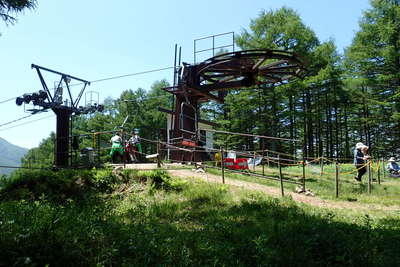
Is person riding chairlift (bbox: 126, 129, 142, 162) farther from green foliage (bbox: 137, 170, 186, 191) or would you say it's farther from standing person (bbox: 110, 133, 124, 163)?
green foliage (bbox: 137, 170, 186, 191)

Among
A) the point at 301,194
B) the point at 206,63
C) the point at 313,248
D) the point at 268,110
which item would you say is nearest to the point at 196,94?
the point at 206,63

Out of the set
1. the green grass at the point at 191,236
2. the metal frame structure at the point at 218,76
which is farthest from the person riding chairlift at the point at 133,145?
A: the green grass at the point at 191,236

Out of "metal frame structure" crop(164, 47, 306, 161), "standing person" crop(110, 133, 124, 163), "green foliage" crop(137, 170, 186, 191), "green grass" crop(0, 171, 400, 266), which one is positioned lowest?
"green grass" crop(0, 171, 400, 266)

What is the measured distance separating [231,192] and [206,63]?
6.75 meters

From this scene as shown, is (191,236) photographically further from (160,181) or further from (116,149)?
(116,149)

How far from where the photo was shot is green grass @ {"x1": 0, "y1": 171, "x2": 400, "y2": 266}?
11.9ft

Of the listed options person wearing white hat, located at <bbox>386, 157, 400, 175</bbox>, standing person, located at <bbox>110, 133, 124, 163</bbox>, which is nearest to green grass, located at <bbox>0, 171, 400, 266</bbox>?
standing person, located at <bbox>110, 133, 124, 163</bbox>

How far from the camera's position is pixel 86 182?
8602 mm

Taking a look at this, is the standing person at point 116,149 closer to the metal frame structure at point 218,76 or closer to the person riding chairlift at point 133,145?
the person riding chairlift at point 133,145

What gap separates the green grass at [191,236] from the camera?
11.9 ft

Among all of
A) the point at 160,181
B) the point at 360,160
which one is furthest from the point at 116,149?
the point at 360,160

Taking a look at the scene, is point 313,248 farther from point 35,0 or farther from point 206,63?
point 206,63

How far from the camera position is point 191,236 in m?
4.71

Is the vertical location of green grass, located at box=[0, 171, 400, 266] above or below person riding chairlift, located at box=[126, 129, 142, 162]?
below
